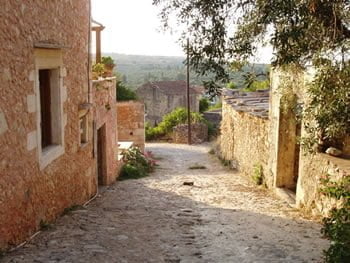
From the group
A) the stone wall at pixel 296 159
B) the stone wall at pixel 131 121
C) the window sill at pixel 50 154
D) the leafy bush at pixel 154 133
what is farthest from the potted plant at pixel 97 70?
the leafy bush at pixel 154 133

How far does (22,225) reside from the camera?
4.95 metres

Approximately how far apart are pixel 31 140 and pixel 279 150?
6.34 metres

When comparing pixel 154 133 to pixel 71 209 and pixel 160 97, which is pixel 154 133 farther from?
pixel 71 209

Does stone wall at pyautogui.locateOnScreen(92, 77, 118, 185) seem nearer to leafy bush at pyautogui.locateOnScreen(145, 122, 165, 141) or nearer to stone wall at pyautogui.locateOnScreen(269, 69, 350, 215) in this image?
stone wall at pyautogui.locateOnScreen(269, 69, 350, 215)

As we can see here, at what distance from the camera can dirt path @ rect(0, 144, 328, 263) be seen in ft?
15.7

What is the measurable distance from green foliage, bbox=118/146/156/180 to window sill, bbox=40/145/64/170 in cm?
689

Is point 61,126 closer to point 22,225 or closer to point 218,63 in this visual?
point 22,225

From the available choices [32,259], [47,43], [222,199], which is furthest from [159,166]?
[32,259]

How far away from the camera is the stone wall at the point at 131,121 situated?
66.0ft

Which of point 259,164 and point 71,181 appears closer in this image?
point 71,181

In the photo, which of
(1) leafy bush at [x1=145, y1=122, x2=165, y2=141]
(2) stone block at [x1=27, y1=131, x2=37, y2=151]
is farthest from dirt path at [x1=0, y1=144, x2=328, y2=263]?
(1) leafy bush at [x1=145, y1=122, x2=165, y2=141]

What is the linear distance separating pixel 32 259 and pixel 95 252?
0.70m

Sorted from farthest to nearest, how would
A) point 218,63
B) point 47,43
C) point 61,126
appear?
point 61,126 → point 47,43 → point 218,63

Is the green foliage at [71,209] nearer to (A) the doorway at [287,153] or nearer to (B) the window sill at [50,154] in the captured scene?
(B) the window sill at [50,154]
